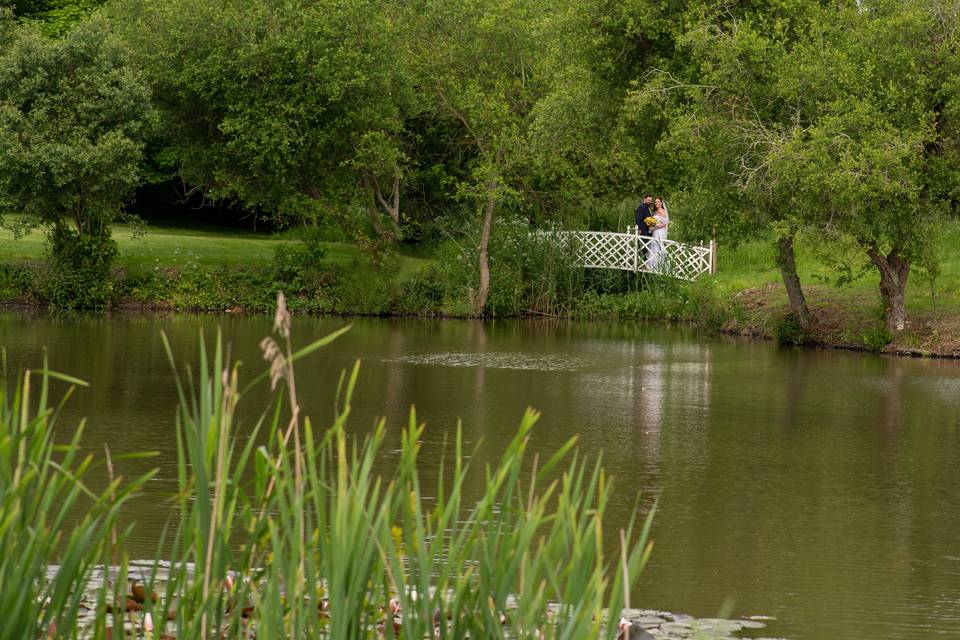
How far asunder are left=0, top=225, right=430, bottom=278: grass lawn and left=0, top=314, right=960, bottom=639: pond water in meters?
4.33

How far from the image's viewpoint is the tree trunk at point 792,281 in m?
26.8

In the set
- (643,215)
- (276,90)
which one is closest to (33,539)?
(276,90)

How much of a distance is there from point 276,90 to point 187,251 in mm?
5647

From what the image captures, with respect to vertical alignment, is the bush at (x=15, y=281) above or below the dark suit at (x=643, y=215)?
below

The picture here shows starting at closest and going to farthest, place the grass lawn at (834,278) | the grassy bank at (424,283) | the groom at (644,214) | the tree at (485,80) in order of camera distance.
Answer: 1. the grass lawn at (834,278)
2. the grassy bank at (424,283)
3. the tree at (485,80)
4. the groom at (644,214)

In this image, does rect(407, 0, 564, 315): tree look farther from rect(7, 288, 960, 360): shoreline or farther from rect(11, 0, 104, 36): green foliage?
rect(11, 0, 104, 36): green foliage

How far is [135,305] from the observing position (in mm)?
32250

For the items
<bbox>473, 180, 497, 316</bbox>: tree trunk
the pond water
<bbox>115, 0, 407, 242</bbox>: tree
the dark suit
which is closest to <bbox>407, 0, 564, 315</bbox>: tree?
<bbox>473, 180, 497, 316</bbox>: tree trunk

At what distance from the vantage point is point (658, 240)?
3359 centimetres

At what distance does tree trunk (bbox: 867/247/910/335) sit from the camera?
25375 mm

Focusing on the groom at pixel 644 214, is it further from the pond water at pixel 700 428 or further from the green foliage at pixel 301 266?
the green foliage at pixel 301 266

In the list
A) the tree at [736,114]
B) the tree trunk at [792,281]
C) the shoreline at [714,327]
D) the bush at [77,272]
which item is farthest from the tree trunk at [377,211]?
the tree trunk at [792,281]

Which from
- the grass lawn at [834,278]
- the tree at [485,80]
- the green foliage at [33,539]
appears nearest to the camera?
the green foliage at [33,539]

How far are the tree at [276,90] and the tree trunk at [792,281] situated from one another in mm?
9747
